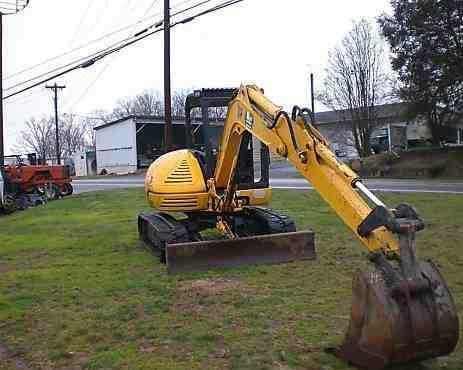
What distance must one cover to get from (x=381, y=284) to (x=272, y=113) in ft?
10.4

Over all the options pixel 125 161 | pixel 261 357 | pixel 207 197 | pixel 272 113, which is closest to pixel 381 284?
pixel 261 357

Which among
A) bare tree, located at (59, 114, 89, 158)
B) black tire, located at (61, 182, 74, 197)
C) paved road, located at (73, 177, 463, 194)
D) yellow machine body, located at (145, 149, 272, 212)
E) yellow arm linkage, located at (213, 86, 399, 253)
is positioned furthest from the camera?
bare tree, located at (59, 114, 89, 158)

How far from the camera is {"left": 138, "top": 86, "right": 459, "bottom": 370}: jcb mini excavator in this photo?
447 cm

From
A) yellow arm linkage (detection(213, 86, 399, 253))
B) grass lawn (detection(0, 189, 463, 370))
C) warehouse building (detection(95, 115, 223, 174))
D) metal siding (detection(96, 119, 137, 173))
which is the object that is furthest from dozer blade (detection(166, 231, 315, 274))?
metal siding (detection(96, 119, 137, 173))

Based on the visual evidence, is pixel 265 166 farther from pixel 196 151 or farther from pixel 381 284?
pixel 381 284

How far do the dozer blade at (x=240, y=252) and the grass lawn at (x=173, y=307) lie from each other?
22 centimetres

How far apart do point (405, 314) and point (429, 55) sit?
31.2 meters

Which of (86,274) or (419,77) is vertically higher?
(419,77)

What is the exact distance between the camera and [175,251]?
8773 millimetres

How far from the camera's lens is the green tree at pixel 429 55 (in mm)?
32528

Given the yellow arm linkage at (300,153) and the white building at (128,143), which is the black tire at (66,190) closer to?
the yellow arm linkage at (300,153)

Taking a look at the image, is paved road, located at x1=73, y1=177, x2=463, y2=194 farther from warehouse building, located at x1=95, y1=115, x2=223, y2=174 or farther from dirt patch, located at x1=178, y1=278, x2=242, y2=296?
warehouse building, located at x1=95, y1=115, x2=223, y2=174

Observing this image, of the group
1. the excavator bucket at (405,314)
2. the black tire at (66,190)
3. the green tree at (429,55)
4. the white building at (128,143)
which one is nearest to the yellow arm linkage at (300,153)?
the excavator bucket at (405,314)

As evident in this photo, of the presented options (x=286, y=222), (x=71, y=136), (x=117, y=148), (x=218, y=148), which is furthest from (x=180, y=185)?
(x=71, y=136)
